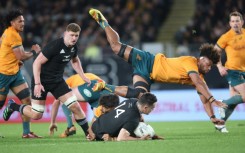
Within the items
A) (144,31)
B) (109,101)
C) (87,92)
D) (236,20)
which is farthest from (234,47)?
(144,31)

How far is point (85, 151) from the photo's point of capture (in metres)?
9.64

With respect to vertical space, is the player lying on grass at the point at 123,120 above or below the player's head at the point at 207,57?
below

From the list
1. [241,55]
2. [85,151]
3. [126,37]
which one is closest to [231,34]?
[241,55]

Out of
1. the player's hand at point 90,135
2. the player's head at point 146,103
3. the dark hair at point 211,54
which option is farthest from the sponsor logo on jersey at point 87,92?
the player's head at point 146,103

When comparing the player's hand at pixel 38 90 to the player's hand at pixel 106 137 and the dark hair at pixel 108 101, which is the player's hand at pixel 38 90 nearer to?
the dark hair at pixel 108 101

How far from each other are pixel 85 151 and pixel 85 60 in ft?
39.6

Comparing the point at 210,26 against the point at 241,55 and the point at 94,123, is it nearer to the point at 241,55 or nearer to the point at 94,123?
the point at 241,55

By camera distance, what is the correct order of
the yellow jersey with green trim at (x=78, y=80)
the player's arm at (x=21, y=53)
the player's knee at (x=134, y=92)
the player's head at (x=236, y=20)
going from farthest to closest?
the yellow jersey with green trim at (x=78, y=80) → the player's head at (x=236, y=20) → the player's arm at (x=21, y=53) → the player's knee at (x=134, y=92)

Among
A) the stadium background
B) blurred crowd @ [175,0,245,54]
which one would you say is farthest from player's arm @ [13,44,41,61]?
→ blurred crowd @ [175,0,245,54]

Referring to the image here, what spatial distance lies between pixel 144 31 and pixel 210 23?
8.30 feet

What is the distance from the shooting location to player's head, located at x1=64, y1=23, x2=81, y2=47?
11953 millimetres

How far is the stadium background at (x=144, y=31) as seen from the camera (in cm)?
1980

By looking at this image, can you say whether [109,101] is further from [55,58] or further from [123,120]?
[55,58]

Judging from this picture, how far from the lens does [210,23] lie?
2314 centimetres
